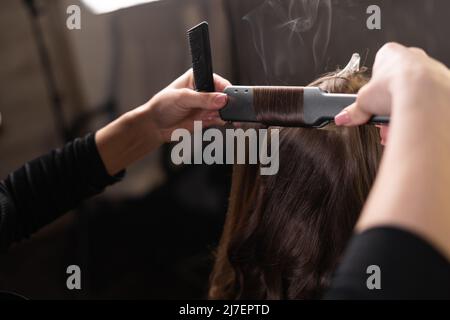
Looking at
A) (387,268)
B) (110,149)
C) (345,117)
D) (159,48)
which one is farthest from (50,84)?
(387,268)

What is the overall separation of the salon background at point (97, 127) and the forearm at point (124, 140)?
22.5 inches

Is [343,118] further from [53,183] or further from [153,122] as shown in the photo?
[53,183]

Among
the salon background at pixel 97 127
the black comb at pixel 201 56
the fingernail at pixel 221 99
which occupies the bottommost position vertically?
the salon background at pixel 97 127

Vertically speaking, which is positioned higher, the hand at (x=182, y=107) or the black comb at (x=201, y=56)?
the black comb at (x=201, y=56)

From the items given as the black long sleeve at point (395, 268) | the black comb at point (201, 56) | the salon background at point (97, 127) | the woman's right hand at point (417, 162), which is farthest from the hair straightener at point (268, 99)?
the salon background at point (97, 127)

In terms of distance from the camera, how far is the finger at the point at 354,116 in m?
0.54

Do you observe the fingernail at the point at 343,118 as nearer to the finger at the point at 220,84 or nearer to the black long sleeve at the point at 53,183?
the finger at the point at 220,84

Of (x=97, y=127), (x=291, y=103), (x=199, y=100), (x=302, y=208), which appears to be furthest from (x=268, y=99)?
(x=97, y=127)

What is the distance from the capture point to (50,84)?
68.2 inches

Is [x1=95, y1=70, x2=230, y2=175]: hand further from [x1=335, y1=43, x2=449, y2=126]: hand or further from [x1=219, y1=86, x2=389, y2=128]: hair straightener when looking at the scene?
[x1=335, y1=43, x2=449, y2=126]: hand

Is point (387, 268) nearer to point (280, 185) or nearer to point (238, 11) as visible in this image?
point (280, 185)

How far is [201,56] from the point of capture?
0.74 m

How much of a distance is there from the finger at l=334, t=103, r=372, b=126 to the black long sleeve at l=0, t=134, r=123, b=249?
1.88 feet

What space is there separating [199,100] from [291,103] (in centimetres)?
19
